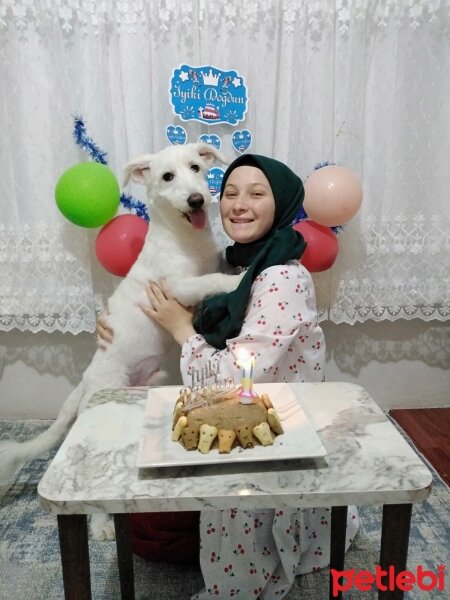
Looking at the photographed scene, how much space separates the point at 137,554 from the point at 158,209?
118cm

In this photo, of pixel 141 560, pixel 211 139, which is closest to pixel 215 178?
pixel 211 139

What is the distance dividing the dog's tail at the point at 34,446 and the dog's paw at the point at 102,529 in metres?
0.31

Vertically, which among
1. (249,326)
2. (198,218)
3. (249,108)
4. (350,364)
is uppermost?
(249,108)

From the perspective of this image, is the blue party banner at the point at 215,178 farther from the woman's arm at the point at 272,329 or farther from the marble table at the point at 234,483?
the marble table at the point at 234,483

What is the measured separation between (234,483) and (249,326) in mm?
521

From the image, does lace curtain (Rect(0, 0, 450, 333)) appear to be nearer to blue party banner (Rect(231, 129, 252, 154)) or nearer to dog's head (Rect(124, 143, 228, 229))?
blue party banner (Rect(231, 129, 252, 154))

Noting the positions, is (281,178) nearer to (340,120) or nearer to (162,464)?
(340,120)

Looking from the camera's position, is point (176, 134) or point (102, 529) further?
point (176, 134)

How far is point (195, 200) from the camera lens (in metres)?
1.56

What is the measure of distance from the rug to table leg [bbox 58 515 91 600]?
0.77 meters

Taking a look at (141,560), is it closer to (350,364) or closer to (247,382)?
(247,382)

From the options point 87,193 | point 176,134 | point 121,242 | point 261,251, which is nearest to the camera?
point 261,251

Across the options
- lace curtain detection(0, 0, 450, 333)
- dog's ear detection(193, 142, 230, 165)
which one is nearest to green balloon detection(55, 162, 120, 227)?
lace curtain detection(0, 0, 450, 333)

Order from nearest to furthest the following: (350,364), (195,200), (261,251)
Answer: (261,251)
(195,200)
(350,364)
